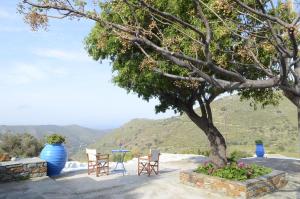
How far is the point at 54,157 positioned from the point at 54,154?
13 centimetres

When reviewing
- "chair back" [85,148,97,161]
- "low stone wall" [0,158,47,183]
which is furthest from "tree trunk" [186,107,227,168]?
"low stone wall" [0,158,47,183]

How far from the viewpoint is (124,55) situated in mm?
12453

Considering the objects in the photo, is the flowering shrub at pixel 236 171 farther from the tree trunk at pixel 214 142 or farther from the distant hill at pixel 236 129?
the distant hill at pixel 236 129

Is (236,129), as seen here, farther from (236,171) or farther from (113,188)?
(113,188)

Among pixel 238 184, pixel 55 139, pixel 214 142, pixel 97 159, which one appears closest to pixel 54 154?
pixel 55 139

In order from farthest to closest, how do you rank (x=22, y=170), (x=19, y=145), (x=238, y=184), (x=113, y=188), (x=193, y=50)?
1. (x=19, y=145)
2. (x=22, y=170)
3. (x=113, y=188)
4. (x=238, y=184)
5. (x=193, y=50)

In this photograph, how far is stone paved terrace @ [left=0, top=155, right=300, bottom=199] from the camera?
33.5 ft

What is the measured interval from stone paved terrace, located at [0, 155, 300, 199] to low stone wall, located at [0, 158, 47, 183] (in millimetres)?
395

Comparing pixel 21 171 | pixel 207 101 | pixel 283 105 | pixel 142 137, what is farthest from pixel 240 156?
pixel 142 137

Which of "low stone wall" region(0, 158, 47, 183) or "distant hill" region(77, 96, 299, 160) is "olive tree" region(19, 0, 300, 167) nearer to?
"low stone wall" region(0, 158, 47, 183)

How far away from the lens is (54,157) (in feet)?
43.8

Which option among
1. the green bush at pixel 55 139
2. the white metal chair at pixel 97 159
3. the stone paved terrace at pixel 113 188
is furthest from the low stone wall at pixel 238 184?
the green bush at pixel 55 139

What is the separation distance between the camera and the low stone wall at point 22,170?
476 inches

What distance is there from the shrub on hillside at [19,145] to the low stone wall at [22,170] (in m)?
14.1
